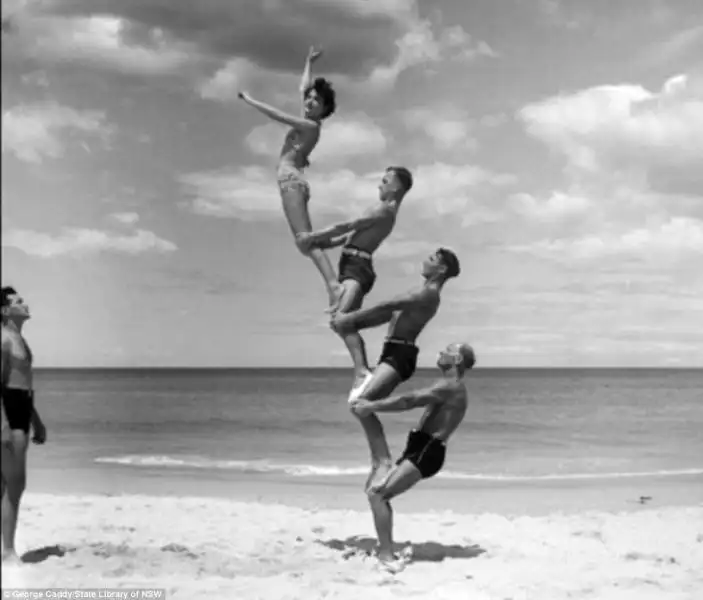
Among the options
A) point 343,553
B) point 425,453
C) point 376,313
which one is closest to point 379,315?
point 376,313

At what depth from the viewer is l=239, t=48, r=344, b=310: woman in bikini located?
216 inches

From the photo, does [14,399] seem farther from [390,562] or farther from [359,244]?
[390,562]

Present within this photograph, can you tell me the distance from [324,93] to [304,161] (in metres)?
0.45

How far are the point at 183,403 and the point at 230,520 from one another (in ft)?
85.1

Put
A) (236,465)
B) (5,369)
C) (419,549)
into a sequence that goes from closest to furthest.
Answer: (5,369) → (419,549) → (236,465)

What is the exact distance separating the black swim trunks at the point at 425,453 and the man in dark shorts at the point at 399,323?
0.65ft

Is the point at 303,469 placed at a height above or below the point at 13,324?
below

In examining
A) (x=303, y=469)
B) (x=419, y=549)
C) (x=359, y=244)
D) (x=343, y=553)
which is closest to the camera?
(x=359, y=244)

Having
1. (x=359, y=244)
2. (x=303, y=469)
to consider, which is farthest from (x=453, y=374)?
(x=303, y=469)

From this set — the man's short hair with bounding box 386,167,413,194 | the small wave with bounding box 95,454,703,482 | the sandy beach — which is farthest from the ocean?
the man's short hair with bounding box 386,167,413,194

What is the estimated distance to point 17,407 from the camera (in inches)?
177

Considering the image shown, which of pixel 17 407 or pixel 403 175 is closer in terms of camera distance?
pixel 17 407

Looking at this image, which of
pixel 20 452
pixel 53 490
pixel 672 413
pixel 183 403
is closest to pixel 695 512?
pixel 20 452

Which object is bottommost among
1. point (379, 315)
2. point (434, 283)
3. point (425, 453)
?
point (425, 453)
